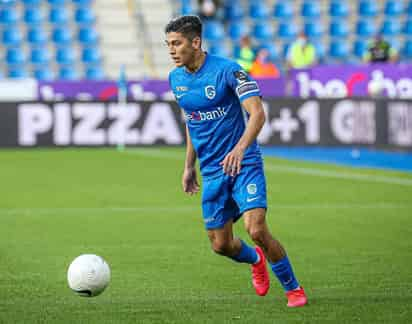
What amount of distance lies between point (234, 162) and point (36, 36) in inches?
916

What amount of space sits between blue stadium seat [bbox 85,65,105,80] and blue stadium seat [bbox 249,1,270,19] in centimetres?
479

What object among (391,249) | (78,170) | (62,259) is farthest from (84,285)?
(78,170)

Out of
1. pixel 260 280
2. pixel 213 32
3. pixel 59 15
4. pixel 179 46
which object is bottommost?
pixel 260 280

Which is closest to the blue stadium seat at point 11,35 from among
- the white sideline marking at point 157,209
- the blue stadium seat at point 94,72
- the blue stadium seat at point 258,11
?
the blue stadium seat at point 94,72

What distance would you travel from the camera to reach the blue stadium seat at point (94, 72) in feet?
95.0

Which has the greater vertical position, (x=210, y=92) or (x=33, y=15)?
(x=210, y=92)

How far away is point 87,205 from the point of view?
45.5 feet

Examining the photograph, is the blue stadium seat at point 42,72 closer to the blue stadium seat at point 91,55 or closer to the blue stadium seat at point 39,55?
the blue stadium seat at point 39,55

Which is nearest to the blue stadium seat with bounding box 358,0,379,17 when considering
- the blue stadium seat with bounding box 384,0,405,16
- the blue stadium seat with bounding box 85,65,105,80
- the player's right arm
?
the blue stadium seat with bounding box 384,0,405,16

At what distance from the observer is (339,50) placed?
101 feet

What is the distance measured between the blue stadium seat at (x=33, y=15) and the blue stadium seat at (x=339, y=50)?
824 cm

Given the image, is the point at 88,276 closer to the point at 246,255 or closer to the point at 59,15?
the point at 246,255

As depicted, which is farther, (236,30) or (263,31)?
(263,31)

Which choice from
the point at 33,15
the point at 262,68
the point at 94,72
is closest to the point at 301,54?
the point at 262,68
